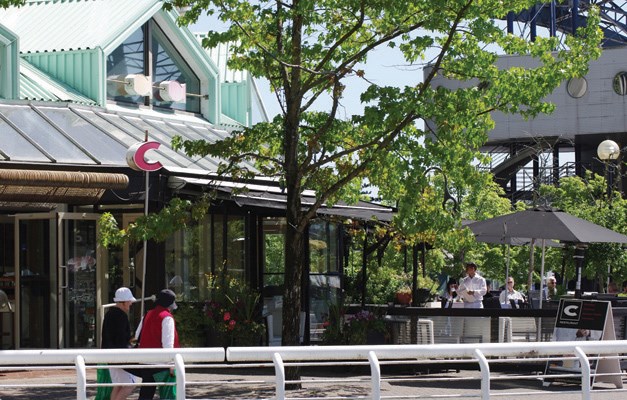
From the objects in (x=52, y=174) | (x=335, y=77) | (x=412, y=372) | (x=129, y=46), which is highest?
(x=129, y=46)

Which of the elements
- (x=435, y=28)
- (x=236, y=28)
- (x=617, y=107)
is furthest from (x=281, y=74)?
(x=617, y=107)

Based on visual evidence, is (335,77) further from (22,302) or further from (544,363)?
(22,302)

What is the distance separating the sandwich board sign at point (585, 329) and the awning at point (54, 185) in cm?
717

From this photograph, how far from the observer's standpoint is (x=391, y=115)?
16.1 m

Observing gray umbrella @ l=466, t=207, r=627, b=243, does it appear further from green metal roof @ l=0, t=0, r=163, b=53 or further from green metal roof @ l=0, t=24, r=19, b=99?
green metal roof @ l=0, t=0, r=163, b=53

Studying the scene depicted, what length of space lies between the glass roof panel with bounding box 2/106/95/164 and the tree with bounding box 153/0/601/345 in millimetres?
3146

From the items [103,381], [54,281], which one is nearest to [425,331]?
[54,281]

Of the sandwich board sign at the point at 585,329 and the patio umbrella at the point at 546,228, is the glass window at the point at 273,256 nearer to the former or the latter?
the patio umbrella at the point at 546,228

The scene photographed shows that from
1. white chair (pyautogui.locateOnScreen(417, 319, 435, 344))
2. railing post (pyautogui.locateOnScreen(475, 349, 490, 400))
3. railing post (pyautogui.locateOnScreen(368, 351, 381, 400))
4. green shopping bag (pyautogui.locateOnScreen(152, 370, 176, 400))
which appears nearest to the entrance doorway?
white chair (pyautogui.locateOnScreen(417, 319, 435, 344))

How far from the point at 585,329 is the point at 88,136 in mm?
9402

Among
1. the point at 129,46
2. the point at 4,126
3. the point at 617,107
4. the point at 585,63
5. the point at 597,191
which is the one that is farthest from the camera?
the point at 617,107

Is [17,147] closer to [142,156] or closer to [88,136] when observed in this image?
[88,136]

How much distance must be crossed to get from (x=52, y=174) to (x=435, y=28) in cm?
636

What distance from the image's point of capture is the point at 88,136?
21531 millimetres
